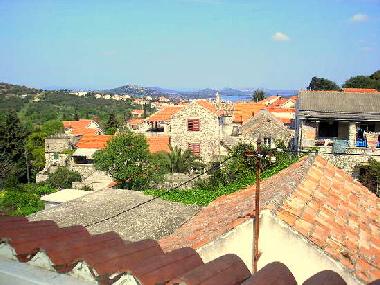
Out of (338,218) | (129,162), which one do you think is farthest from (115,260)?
(129,162)

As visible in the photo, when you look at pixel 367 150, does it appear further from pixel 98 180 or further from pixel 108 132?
pixel 108 132

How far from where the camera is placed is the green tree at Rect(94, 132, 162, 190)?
30.5m

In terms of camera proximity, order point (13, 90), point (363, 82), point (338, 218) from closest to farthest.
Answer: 1. point (338, 218)
2. point (363, 82)
3. point (13, 90)

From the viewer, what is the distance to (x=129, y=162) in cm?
3081

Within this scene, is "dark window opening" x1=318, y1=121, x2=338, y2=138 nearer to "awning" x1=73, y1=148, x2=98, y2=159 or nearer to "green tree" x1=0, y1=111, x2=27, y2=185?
"awning" x1=73, y1=148, x2=98, y2=159

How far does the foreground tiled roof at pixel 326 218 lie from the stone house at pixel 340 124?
18532 millimetres

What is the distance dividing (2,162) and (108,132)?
73.3 feet

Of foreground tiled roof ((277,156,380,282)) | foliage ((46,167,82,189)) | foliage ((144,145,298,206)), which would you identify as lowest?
foliage ((46,167,82,189))

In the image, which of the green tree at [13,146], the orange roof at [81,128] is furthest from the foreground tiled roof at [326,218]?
the orange roof at [81,128]

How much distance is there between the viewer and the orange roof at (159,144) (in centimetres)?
3883

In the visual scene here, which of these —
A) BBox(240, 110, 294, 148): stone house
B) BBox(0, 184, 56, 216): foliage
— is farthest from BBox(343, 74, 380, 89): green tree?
BBox(0, 184, 56, 216): foliage

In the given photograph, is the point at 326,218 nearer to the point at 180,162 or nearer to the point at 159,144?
the point at 180,162

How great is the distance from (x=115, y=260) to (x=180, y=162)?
31.2m

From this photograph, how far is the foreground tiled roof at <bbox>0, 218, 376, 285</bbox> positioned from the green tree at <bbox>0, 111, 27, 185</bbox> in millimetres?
42097
